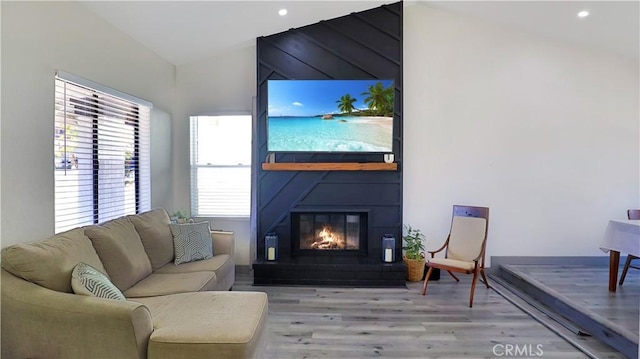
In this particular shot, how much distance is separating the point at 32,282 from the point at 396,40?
4.23 metres

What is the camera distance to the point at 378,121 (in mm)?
4297

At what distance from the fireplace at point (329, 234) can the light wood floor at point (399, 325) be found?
0.61 m

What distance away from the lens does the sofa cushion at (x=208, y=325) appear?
1879 millimetres

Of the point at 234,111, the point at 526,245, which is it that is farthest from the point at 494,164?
the point at 234,111

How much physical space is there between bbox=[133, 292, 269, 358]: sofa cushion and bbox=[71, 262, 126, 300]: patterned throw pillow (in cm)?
32

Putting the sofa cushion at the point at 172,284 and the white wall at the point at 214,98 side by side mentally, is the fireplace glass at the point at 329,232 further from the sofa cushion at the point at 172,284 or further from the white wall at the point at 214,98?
the sofa cushion at the point at 172,284

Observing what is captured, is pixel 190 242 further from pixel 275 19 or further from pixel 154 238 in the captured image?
pixel 275 19

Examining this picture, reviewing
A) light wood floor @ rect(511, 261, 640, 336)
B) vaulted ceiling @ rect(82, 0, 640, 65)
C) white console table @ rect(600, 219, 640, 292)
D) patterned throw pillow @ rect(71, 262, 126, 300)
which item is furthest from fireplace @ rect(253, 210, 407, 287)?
vaulted ceiling @ rect(82, 0, 640, 65)

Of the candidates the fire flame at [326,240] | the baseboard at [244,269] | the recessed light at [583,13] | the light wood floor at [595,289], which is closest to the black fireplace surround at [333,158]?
the fire flame at [326,240]

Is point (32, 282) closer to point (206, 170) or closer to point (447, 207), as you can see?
point (206, 170)

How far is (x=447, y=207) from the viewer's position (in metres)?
4.61

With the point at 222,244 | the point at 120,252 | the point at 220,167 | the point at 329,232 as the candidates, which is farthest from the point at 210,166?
the point at 120,252

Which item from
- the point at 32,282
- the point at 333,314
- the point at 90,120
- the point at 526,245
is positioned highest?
the point at 90,120

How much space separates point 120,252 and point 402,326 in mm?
2424
